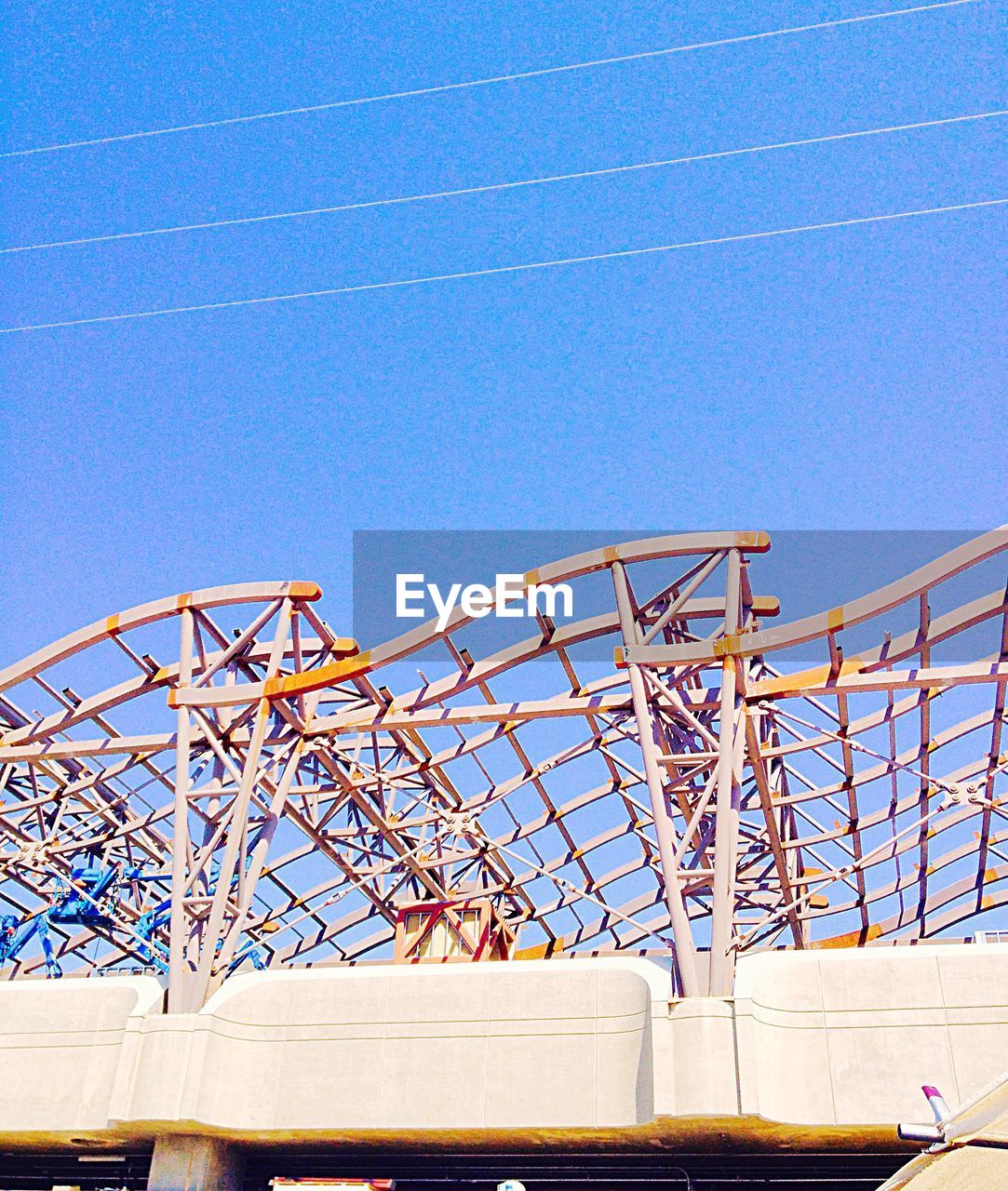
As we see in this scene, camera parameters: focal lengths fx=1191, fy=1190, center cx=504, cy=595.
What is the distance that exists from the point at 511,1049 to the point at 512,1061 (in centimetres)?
18

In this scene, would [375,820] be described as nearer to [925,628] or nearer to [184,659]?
[184,659]

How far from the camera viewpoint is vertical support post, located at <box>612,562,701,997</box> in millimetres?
19797

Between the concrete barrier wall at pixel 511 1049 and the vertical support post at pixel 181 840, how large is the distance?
481mm

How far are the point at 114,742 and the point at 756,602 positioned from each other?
16.0m

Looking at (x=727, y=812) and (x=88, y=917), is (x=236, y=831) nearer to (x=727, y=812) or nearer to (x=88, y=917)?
(x=727, y=812)

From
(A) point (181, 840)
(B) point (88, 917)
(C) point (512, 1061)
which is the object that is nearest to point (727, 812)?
(C) point (512, 1061)

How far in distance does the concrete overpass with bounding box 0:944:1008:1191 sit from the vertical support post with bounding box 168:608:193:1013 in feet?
1.65

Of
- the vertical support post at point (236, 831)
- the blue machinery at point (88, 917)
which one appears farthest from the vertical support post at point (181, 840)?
the blue machinery at point (88, 917)

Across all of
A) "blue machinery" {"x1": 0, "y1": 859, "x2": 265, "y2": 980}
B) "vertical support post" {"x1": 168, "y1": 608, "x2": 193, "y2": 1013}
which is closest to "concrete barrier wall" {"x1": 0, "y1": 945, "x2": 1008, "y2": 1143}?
"vertical support post" {"x1": 168, "y1": 608, "x2": 193, "y2": 1013}

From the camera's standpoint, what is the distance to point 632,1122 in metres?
18.2

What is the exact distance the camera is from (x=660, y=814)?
21.2 meters

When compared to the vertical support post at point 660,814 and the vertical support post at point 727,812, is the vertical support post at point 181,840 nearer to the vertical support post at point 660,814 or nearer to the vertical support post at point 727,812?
the vertical support post at point 660,814

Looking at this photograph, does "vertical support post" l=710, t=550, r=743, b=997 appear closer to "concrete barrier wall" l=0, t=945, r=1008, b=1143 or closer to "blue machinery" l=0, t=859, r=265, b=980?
"concrete barrier wall" l=0, t=945, r=1008, b=1143

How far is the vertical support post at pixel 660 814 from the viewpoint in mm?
19797
